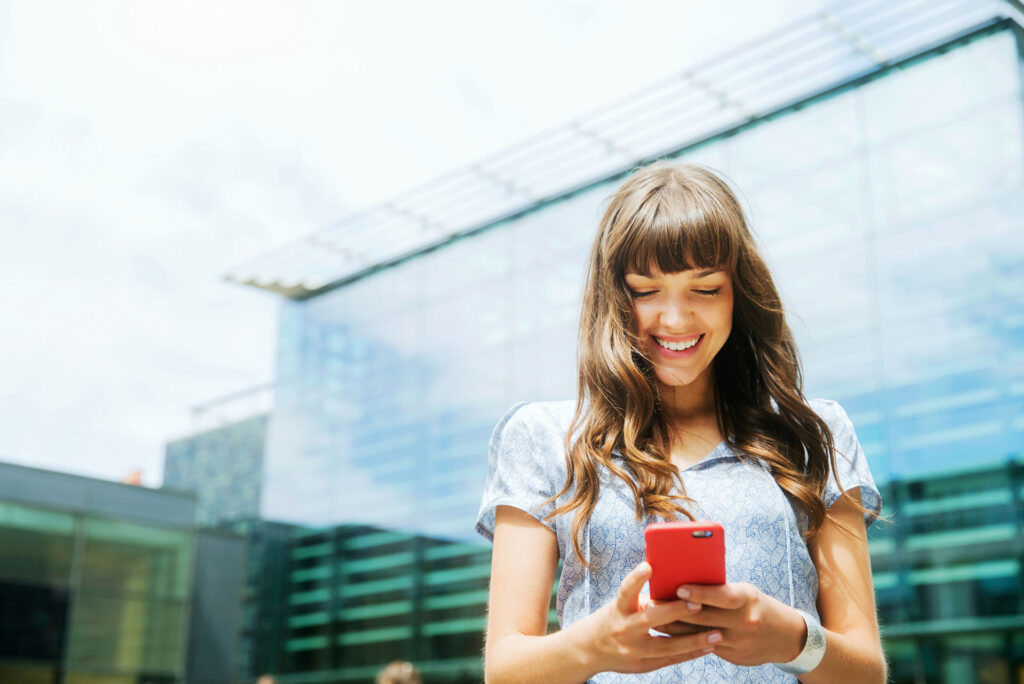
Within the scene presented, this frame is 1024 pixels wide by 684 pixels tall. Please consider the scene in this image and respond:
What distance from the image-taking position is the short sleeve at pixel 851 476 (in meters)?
1.42

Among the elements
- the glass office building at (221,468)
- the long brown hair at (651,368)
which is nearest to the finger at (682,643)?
the long brown hair at (651,368)

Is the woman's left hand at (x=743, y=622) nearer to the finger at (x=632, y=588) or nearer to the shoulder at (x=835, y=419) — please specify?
the finger at (x=632, y=588)

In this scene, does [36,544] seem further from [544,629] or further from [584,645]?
[584,645]

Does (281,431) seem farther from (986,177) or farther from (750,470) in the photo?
(750,470)

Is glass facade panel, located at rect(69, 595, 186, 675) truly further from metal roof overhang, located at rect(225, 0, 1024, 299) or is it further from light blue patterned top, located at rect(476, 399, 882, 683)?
light blue patterned top, located at rect(476, 399, 882, 683)

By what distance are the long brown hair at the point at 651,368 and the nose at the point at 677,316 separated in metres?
0.05

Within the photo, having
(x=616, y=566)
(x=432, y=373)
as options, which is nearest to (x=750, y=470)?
(x=616, y=566)

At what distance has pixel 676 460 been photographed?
4.68ft

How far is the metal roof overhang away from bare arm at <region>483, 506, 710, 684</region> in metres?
9.48

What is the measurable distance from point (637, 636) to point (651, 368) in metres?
0.45

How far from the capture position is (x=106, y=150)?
507 inches

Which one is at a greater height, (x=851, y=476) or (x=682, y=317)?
(x=682, y=317)

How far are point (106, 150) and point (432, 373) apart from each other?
18.3 feet

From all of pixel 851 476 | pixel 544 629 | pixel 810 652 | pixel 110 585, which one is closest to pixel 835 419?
pixel 851 476
